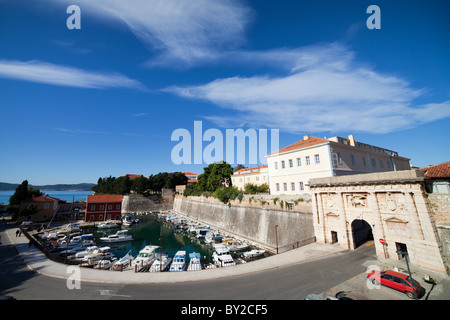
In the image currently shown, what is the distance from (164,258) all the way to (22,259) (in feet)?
52.0

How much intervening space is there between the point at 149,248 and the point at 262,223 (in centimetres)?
1944

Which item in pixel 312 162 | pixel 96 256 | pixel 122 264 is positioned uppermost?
pixel 312 162

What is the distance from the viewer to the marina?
82.1ft

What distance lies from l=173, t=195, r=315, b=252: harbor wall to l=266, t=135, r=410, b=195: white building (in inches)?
183

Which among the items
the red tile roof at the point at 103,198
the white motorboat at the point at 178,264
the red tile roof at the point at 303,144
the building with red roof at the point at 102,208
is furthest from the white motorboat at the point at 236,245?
the red tile roof at the point at 103,198

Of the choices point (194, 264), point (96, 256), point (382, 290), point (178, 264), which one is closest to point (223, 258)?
point (194, 264)

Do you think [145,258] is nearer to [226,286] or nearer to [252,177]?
[226,286]

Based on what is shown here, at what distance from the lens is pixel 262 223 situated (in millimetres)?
32219

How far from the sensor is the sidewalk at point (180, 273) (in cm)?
1480

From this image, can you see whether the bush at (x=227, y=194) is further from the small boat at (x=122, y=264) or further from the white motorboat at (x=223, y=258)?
the small boat at (x=122, y=264)

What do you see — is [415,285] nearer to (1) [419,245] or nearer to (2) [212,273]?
(1) [419,245]

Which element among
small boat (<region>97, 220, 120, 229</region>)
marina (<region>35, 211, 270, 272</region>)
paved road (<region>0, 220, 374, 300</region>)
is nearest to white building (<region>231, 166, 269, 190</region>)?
marina (<region>35, 211, 270, 272</region>)

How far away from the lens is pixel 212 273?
50.2ft
